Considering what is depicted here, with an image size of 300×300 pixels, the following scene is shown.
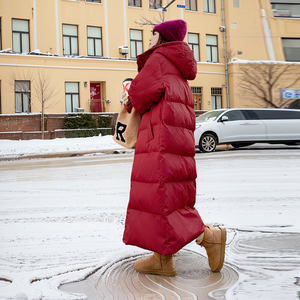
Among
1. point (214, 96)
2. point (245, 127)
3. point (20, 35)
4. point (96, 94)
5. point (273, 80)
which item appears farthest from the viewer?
point (214, 96)

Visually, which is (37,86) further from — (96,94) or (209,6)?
(209,6)

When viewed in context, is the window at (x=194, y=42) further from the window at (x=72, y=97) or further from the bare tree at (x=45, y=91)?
the bare tree at (x=45, y=91)

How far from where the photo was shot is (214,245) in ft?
10.2

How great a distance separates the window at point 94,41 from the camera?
2741 cm

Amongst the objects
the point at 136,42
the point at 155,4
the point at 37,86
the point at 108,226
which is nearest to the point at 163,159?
the point at 108,226

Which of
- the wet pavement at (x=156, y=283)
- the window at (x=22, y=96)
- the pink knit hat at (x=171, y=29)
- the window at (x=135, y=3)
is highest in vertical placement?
the window at (x=135, y=3)

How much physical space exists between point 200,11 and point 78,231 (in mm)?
29705

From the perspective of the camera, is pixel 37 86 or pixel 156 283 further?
pixel 37 86

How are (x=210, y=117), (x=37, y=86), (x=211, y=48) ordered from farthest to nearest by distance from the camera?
(x=211, y=48)
(x=37, y=86)
(x=210, y=117)

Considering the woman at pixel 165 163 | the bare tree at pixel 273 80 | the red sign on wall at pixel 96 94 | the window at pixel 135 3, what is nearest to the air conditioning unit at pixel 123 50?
the red sign on wall at pixel 96 94

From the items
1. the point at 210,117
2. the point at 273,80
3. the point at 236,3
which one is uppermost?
the point at 236,3

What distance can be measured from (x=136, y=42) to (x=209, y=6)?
23.6 feet

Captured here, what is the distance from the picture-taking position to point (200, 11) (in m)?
31.2

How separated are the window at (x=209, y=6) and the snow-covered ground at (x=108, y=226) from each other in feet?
82.7
